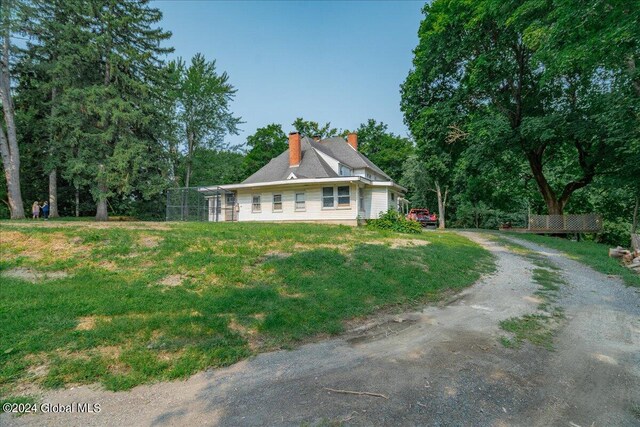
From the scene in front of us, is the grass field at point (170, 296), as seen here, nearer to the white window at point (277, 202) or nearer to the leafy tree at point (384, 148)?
the white window at point (277, 202)

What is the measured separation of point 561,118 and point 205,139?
3226 centimetres

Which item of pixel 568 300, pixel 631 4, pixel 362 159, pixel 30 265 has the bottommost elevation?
pixel 568 300

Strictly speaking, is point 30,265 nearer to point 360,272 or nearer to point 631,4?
point 360,272

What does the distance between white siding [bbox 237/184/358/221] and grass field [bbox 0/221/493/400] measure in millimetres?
9708

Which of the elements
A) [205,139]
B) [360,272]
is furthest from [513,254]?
[205,139]

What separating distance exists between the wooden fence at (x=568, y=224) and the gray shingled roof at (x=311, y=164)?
41.4 ft

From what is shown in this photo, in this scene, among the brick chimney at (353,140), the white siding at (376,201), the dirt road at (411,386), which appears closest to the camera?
the dirt road at (411,386)

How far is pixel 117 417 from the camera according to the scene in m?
2.47

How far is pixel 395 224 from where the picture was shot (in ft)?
56.0

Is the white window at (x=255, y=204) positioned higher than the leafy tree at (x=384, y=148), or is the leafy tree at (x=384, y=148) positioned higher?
the leafy tree at (x=384, y=148)

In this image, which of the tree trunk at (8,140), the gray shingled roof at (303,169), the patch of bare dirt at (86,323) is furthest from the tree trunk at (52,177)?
the patch of bare dirt at (86,323)

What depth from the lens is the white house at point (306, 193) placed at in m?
Answer: 18.9

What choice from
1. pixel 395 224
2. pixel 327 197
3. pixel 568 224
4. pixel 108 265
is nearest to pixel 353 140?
pixel 327 197

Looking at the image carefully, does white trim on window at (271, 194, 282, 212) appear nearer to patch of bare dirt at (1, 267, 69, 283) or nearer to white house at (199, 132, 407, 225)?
white house at (199, 132, 407, 225)
